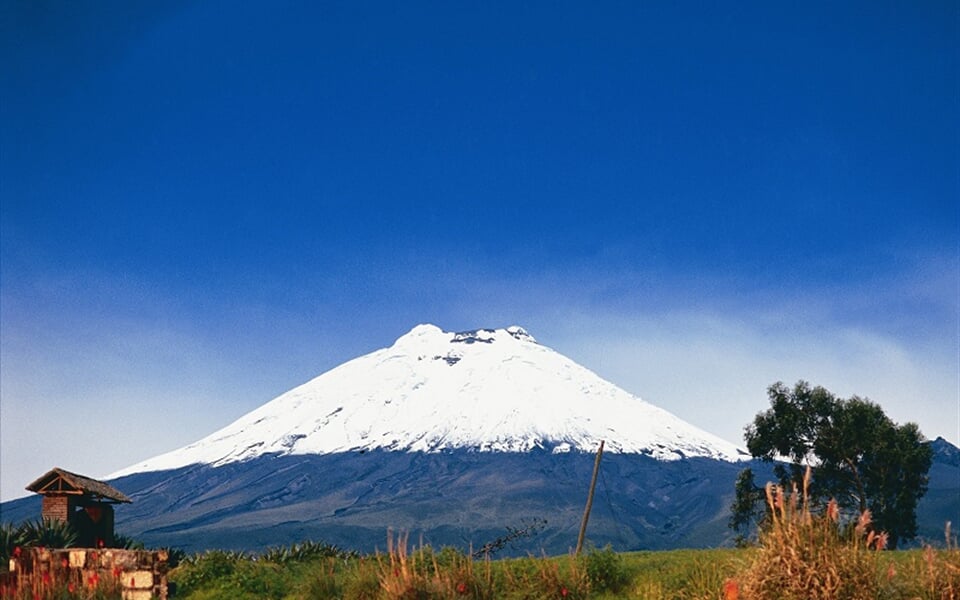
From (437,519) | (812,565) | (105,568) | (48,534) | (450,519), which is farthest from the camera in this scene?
(450,519)

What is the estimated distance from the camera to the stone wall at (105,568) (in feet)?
57.9

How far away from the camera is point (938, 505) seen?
169625mm

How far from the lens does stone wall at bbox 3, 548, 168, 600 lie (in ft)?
57.9

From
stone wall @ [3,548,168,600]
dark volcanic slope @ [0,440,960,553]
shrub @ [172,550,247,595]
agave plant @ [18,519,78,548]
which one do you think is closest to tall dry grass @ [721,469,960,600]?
stone wall @ [3,548,168,600]

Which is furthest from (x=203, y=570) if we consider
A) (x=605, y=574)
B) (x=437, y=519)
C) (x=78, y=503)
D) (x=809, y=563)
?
(x=437, y=519)

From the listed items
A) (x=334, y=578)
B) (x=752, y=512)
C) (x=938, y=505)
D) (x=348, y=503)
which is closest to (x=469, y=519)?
(x=348, y=503)

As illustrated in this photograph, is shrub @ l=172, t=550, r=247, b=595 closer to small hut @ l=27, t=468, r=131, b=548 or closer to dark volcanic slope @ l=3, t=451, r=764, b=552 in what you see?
small hut @ l=27, t=468, r=131, b=548

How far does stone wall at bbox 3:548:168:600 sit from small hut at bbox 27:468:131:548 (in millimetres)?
10829

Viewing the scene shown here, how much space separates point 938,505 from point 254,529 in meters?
133

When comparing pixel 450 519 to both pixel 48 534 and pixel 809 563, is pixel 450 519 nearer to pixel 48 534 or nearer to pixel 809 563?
pixel 48 534

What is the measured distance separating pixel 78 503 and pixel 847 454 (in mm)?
35192

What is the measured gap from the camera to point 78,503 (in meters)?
29.4

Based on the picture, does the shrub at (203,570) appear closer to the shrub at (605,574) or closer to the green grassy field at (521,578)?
the green grassy field at (521,578)

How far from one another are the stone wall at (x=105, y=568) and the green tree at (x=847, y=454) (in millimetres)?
31707
